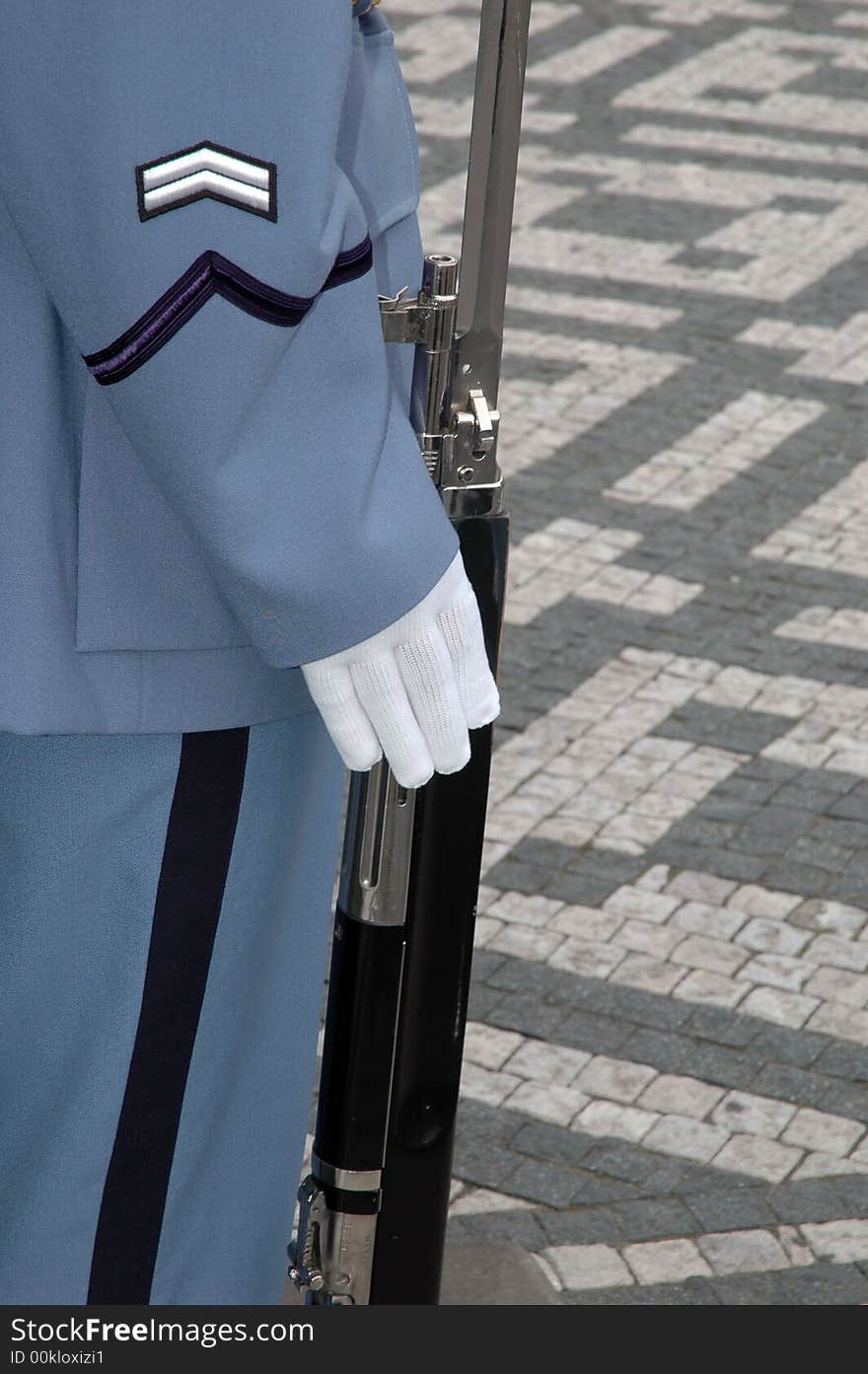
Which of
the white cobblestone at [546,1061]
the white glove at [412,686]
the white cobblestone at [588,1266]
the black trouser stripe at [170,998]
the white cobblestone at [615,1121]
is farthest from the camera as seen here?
the white cobblestone at [546,1061]

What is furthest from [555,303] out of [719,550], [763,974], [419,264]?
[419,264]

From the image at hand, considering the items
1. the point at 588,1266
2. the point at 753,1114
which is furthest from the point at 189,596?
the point at 753,1114

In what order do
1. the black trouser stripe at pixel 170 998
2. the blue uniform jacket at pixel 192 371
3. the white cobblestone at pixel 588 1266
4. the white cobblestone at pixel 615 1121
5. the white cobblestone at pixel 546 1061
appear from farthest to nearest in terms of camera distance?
1. the white cobblestone at pixel 546 1061
2. the white cobblestone at pixel 615 1121
3. the white cobblestone at pixel 588 1266
4. the black trouser stripe at pixel 170 998
5. the blue uniform jacket at pixel 192 371

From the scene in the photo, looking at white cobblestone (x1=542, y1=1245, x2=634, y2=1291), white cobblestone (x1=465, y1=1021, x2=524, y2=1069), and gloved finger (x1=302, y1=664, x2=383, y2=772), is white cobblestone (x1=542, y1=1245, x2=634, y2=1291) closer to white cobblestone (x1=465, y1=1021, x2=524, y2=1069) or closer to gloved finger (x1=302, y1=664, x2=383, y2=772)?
white cobblestone (x1=465, y1=1021, x2=524, y2=1069)

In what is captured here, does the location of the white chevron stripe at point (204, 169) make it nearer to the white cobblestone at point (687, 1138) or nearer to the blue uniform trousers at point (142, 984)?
the blue uniform trousers at point (142, 984)

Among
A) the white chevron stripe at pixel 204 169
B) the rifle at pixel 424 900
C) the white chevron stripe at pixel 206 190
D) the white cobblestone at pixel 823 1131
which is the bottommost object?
the white cobblestone at pixel 823 1131

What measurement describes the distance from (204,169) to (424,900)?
0.81 m

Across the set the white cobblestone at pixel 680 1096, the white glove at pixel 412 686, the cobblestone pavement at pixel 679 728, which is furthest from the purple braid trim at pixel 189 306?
the white cobblestone at pixel 680 1096

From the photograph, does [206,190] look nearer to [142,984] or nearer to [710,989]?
[142,984]

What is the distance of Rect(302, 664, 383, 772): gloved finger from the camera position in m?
1.78

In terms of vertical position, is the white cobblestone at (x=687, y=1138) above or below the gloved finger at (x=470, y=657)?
below

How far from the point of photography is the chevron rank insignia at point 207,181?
161cm

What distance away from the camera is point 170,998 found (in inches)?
76.0
